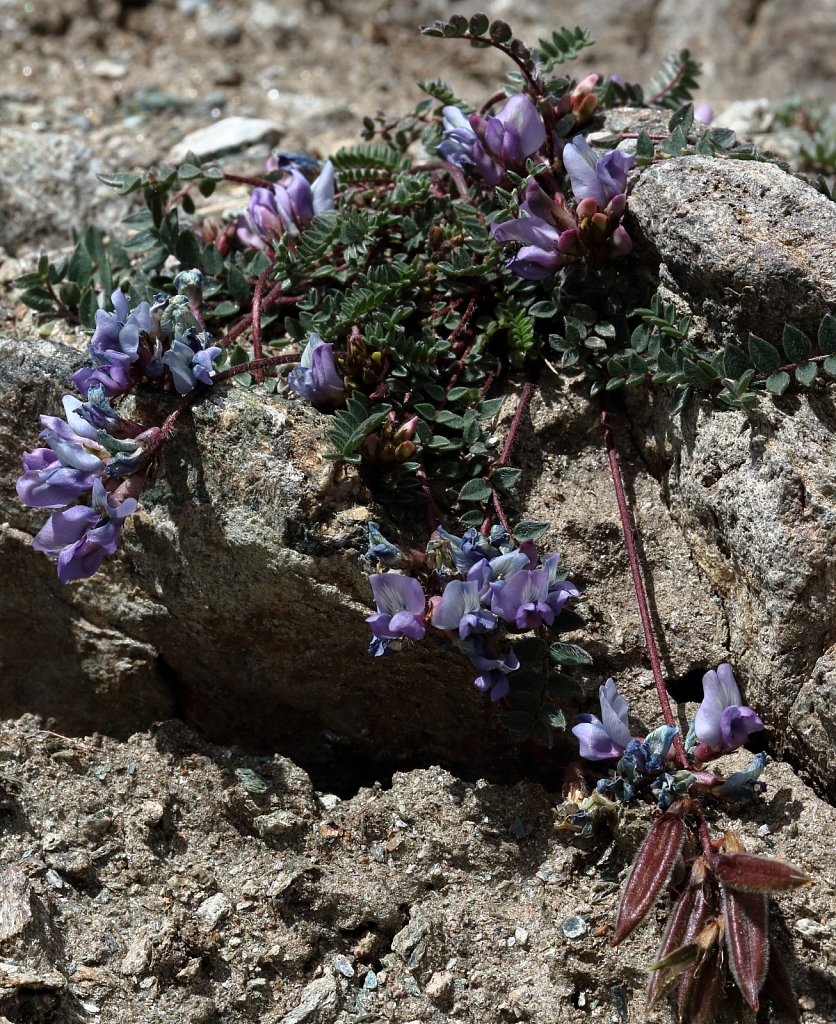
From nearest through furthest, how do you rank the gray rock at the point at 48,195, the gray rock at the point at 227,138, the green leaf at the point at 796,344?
1. the green leaf at the point at 796,344
2. the gray rock at the point at 48,195
3. the gray rock at the point at 227,138

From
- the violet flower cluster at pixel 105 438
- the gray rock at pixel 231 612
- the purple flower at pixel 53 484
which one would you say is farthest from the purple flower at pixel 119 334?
the purple flower at pixel 53 484

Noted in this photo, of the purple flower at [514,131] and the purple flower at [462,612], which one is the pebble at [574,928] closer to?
the purple flower at [462,612]

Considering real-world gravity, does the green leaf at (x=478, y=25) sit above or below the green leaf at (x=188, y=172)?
above

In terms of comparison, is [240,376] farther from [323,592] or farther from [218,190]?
[218,190]

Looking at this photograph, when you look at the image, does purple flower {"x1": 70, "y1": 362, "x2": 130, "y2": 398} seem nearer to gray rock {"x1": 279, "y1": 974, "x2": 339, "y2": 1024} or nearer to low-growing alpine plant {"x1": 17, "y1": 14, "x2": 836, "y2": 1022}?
low-growing alpine plant {"x1": 17, "y1": 14, "x2": 836, "y2": 1022}

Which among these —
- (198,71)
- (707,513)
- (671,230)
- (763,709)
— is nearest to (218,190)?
(198,71)

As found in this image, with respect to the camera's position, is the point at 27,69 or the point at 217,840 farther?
the point at 27,69
